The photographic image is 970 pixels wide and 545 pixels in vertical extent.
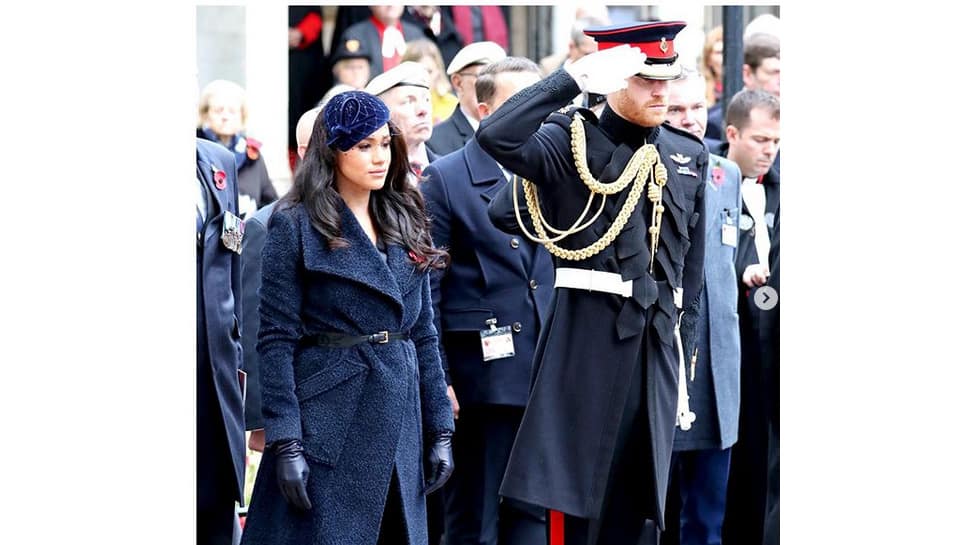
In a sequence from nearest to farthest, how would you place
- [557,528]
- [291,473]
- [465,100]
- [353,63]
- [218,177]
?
1. [291,473]
2. [557,528]
3. [218,177]
4. [465,100]
5. [353,63]

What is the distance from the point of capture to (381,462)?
541 cm

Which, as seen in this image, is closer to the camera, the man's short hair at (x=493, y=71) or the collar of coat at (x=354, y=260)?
the collar of coat at (x=354, y=260)

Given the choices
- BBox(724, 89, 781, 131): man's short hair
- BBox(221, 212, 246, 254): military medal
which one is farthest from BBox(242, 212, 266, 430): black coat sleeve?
BBox(724, 89, 781, 131): man's short hair

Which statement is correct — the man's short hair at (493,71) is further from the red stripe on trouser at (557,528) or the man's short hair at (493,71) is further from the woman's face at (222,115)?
the woman's face at (222,115)

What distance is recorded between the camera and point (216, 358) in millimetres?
5891

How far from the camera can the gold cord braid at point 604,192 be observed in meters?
5.59

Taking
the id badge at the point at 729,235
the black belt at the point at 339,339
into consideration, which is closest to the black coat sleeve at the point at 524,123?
the black belt at the point at 339,339

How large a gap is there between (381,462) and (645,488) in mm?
877

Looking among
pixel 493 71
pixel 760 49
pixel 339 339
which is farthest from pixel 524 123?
pixel 760 49

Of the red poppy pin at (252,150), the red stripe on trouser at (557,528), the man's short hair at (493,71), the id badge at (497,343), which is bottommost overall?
the red stripe on trouser at (557,528)

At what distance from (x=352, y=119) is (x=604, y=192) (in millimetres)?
854

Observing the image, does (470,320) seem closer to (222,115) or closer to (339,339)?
(339,339)

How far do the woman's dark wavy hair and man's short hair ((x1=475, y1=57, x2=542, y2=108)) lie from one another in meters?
1.39

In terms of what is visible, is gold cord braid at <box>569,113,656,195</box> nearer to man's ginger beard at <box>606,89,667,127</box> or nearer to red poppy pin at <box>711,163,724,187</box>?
man's ginger beard at <box>606,89,667,127</box>
